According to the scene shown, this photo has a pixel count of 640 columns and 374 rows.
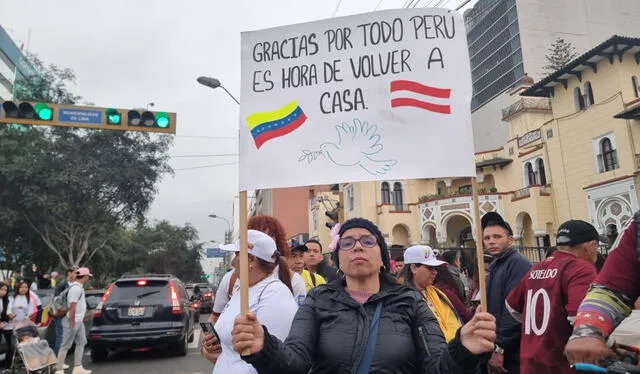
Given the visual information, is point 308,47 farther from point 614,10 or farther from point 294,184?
point 614,10

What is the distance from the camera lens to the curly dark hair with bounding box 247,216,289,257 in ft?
12.8

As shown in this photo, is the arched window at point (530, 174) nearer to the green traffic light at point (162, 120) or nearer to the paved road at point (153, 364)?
the green traffic light at point (162, 120)

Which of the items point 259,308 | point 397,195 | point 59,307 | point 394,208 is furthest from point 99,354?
point 397,195

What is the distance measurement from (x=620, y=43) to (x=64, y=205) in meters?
27.0

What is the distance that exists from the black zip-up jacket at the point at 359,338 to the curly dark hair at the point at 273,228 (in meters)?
1.50

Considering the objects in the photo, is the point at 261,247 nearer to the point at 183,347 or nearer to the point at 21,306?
the point at 183,347

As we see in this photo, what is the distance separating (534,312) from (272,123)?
2.18 m

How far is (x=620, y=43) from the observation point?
21.2 m

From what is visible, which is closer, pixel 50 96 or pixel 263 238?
pixel 263 238

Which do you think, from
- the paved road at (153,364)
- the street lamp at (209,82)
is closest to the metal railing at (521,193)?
the street lamp at (209,82)

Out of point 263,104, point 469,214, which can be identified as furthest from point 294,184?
point 469,214

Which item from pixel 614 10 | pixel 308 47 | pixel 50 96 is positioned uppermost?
pixel 614 10

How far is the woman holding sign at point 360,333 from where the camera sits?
1967 millimetres

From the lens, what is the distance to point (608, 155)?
73.8 feet
